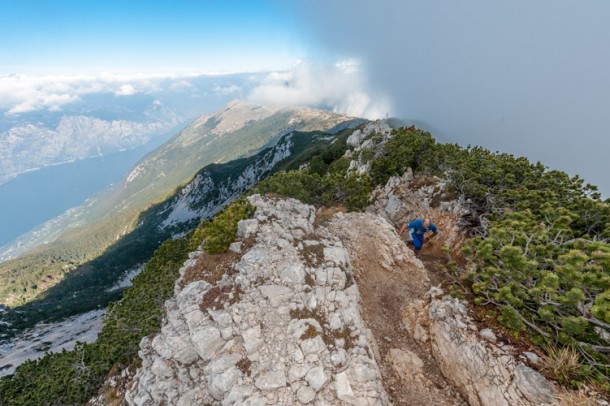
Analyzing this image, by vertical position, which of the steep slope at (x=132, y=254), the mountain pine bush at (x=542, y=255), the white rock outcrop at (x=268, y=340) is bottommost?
the steep slope at (x=132, y=254)

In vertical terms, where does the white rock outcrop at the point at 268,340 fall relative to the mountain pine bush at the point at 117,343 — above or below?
above

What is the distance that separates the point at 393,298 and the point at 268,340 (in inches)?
270

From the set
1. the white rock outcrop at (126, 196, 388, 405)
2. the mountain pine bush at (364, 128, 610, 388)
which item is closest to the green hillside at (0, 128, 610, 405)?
the mountain pine bush at (364, 128, 610, 388)

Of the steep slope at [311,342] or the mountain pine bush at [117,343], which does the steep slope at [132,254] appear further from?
the steep slope at [311,342]

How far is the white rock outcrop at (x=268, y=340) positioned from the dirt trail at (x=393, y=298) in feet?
4.76

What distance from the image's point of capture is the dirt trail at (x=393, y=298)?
10.1 m

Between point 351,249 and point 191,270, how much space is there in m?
8.75

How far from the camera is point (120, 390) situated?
12.3 metres

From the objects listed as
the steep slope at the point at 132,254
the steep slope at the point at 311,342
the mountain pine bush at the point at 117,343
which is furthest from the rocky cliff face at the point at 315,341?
the steep slope at the point at 132,254

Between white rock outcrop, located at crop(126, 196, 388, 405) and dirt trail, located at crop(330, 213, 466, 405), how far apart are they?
145 cm

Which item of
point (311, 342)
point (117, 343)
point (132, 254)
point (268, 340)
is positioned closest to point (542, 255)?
point (311, 342)

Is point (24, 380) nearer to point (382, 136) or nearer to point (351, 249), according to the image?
point (351, 249)

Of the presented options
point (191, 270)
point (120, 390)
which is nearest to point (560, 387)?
point (191, 270)

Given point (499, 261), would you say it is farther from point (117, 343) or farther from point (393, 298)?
point (117, 343)
